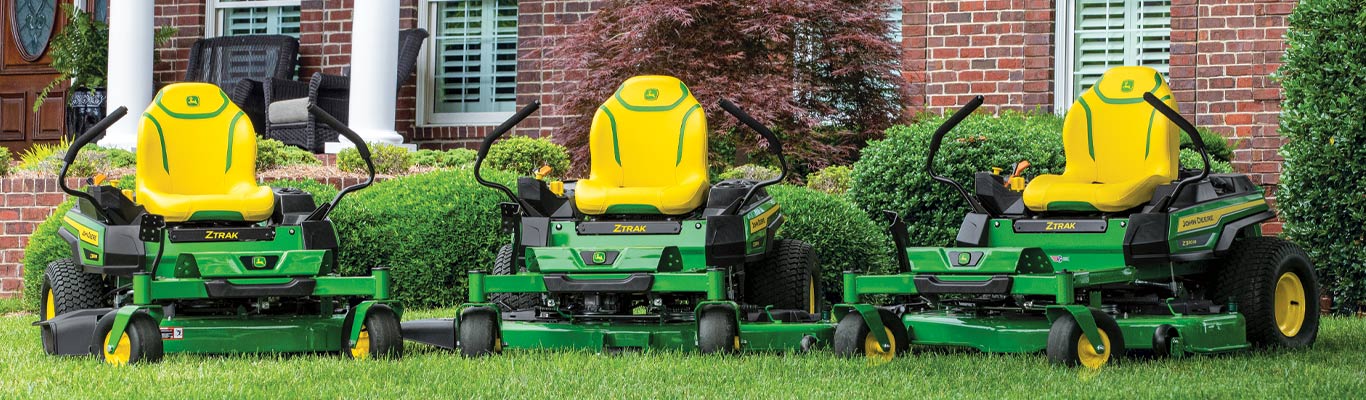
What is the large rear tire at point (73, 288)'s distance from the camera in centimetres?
711

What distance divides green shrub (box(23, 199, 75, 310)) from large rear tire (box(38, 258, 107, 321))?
7.47ft

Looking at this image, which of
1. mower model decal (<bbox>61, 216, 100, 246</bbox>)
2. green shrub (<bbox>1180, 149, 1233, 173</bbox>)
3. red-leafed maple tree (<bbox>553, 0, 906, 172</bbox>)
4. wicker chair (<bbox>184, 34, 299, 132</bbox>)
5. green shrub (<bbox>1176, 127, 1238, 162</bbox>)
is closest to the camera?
mower model decal (<bbox>61, 216, 100, 246</bbox>)

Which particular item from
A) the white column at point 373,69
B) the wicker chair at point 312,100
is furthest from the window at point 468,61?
the white column at point 373,69

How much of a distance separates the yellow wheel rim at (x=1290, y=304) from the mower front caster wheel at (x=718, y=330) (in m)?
Answer: 2.38

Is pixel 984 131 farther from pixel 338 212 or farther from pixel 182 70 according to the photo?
pixel 182 70

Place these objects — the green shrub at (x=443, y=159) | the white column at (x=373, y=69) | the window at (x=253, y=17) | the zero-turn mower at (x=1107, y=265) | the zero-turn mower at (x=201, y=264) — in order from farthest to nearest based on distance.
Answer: the window at (x=253, y=17) < the white column at (x=373, y=69) < the green shrub at (x=443, y=159) < the zero-turn mower at (x=201, y=264) < the zero-turn mower at (x=1107, y=265)

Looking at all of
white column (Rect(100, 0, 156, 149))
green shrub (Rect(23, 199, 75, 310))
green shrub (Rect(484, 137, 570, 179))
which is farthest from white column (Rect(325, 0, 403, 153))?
green shrub (Rect(23, 199, 75, 310))

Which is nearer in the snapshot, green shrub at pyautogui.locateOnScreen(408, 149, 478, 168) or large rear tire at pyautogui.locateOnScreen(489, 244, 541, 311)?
large rear tire at pyautogui.locateOnScreen(489, 244, 541, 311)

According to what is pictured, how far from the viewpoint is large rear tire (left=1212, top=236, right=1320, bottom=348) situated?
271 inches

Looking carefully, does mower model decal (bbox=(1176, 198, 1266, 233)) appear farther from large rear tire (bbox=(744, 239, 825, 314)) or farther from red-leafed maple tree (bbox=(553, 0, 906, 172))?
red-leafed maple tree (bbox=(553, 0, 906, 172))

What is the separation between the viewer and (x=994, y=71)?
1303 centimetres

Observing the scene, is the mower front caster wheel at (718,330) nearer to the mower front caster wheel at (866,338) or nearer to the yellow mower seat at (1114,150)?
the mower front caster wheel at (866,338)

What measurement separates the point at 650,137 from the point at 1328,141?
12.8 feet

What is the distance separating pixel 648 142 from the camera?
7352mm
